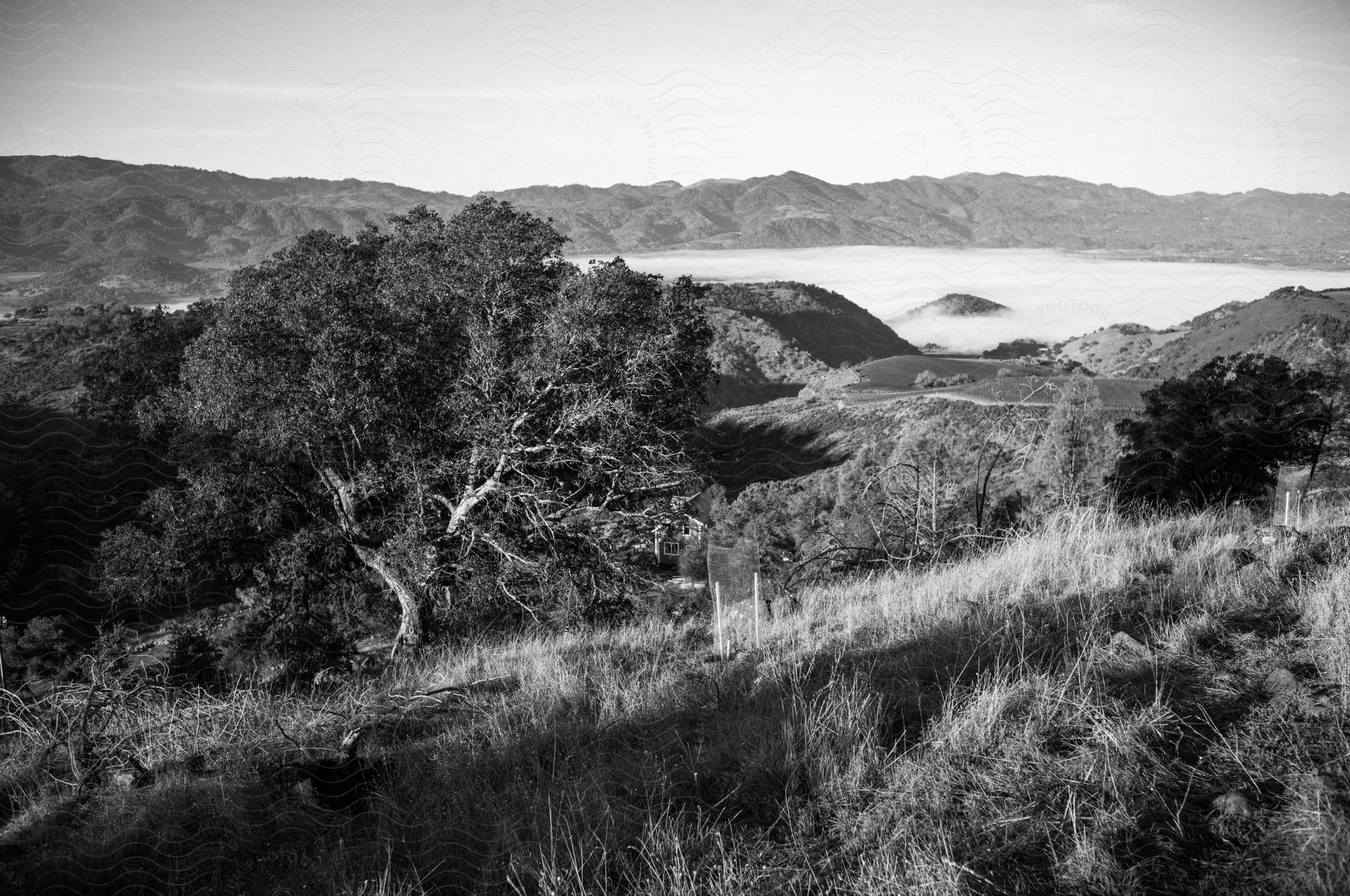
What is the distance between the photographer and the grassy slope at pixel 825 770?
2436mm

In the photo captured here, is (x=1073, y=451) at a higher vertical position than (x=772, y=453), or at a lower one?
higher

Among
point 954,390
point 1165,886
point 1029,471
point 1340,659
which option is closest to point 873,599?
point 1340,659

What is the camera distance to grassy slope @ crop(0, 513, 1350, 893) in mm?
2436

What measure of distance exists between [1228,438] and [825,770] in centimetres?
1605

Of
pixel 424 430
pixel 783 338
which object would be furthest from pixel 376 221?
pixel 424 430

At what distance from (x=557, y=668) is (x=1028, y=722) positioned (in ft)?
9.03

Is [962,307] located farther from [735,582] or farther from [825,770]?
[825,770]

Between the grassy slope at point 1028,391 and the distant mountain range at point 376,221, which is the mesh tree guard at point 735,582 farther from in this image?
the distant mountain range at point 376,221

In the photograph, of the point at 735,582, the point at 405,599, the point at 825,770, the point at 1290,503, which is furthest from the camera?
the point at 405,599

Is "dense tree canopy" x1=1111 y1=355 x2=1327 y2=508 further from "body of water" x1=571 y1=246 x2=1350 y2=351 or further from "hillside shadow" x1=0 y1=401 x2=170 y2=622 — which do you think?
"body of water" x1=571 y1=246 x2=1350 y2=351

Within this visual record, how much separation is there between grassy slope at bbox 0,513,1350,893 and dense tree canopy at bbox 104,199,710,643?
22.6ft

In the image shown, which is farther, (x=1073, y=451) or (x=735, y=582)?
(x=1073, y=451)

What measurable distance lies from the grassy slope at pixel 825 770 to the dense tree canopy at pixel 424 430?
6.89m

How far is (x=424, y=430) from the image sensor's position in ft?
39.7
